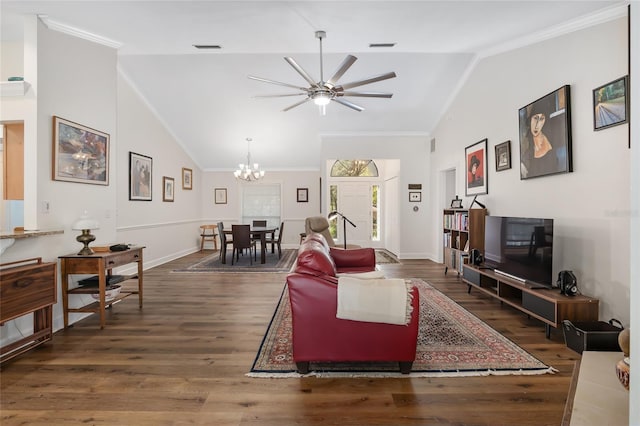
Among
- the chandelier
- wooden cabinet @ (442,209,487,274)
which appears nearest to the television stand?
wooden cabinet @ (442,209,487,274)

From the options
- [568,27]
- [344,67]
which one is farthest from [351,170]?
[568,27]

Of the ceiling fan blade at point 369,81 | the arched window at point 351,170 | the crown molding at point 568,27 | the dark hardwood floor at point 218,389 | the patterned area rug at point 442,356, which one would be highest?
the crown molding at point 568,27

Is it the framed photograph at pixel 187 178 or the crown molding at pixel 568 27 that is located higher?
the crown molding at pixel 568 27

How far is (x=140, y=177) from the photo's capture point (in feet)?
19.5

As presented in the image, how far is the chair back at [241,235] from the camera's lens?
6.72 m

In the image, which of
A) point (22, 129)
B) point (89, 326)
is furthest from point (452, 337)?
point (22, 129)

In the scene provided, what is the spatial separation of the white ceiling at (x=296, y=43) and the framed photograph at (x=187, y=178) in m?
1.30

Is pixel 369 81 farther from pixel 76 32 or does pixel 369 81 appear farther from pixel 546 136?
pixel 76 32

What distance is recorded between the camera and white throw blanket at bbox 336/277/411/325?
2.22 m

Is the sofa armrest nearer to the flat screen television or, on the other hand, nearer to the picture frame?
the flat screen television

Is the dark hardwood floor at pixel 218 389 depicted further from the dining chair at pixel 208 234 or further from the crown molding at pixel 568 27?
the dining chair at pixel 208 234

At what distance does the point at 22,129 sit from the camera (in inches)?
127

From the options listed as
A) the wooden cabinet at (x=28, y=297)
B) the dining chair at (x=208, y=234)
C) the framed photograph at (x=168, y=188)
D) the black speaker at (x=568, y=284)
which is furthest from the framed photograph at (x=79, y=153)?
the black speaker at (x=568, y=284)

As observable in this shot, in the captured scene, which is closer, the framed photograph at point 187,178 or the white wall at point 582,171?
the white wall at point 582,171
